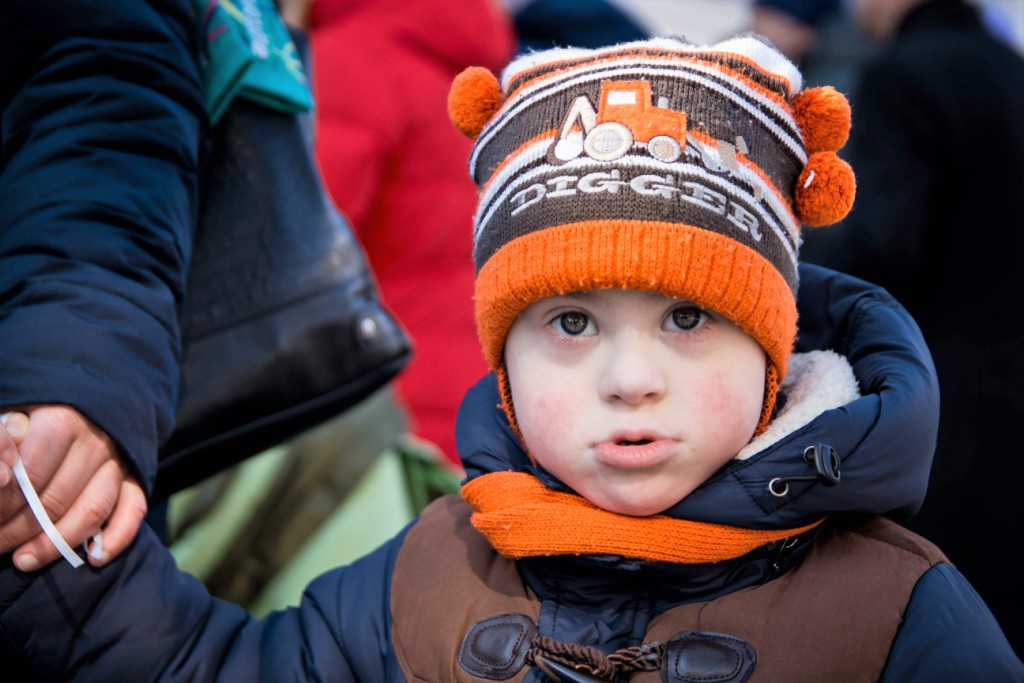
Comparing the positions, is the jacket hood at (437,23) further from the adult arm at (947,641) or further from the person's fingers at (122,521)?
the adult arm at (947,641)

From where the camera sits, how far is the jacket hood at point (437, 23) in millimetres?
2965

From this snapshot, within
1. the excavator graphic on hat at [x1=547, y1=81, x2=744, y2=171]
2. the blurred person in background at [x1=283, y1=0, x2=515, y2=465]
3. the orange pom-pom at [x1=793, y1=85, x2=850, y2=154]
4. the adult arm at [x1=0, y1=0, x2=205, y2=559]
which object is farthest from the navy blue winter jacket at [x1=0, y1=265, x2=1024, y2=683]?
the blurred person in background at [x1=283, y1=0, x2=515, y2=465]

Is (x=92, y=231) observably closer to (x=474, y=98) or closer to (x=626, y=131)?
(x=474, y=98)

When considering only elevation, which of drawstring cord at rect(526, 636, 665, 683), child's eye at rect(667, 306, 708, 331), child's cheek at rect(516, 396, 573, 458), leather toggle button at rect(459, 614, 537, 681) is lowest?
leather toggle button at rect(459, 614, 537, 681)

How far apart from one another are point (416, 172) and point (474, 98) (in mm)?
1479

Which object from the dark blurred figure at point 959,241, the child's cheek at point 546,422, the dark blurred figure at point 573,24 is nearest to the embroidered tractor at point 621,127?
the child's cheek at point 546,422

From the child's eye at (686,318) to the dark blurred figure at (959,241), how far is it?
3.01ft

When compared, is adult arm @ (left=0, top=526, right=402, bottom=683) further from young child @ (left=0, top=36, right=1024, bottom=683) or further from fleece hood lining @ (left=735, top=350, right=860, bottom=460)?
fleece hood lining @ (left=735, top=350, right=860, bottom=460)

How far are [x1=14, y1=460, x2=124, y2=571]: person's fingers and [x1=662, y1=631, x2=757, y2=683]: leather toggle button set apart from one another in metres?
0.65

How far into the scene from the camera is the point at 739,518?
4.22ft

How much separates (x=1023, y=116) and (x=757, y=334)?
1.30m

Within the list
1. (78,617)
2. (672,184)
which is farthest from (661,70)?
(78,617)

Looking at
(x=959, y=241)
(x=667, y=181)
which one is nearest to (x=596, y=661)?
(x=667, y=181)

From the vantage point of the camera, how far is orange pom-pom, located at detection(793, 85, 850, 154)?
1378 mm
